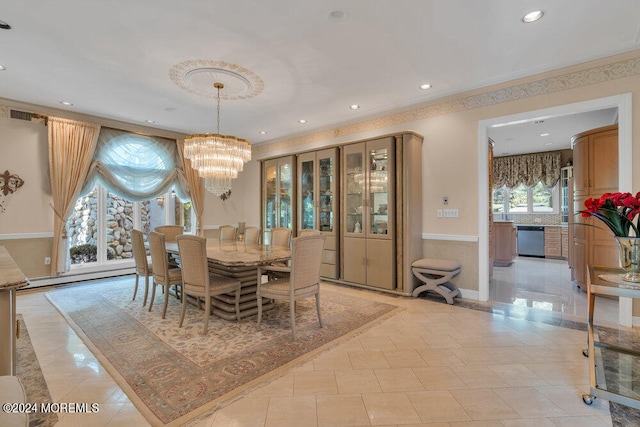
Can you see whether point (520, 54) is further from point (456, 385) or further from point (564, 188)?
point (564, 188)

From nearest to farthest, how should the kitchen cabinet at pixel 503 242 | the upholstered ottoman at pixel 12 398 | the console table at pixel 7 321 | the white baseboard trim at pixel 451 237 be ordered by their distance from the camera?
the upholstered ottoman at pixel 12 398 → the console table at pixel 7 321 → the white baseboard trim at pixel 451 237 → the kitchen cabinet at pixel 503 242

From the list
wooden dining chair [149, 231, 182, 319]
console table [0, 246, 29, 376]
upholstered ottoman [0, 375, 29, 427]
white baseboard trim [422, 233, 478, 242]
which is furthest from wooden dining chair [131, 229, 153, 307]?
white baseboard trim [422, 233, 478, 242]

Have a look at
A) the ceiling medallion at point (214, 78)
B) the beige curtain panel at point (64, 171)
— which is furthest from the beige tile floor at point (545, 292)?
the beige curtain panel at point (64, 171)

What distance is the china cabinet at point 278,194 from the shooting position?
5.58 m

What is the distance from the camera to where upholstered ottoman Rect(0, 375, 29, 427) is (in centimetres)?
89

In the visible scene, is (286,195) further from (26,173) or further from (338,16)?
(26,173)

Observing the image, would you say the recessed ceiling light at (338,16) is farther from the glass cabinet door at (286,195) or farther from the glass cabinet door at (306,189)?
the glass cabinet door at (286,195)

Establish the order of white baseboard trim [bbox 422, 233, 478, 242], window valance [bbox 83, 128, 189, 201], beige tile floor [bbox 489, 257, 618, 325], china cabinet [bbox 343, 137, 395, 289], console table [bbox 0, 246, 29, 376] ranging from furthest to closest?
window valance [bbox 83, 128, 189, 201] < china cabinet [bbox 343, 137, 395, 289] < white baseboard trim [bbox 422, 233, 478, 242] < beige tile floor [bbox 489, 257, 618, 325] < console table [bbox 0, 246, 29, 376]

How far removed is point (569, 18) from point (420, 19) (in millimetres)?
1266

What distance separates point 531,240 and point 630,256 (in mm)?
6609

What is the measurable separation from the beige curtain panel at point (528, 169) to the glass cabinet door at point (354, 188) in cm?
565

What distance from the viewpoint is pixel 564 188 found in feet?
23.1

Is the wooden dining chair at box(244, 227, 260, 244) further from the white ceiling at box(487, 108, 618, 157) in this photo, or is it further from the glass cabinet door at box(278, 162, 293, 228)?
the white ceiling at box(487, 108, 618, 157)

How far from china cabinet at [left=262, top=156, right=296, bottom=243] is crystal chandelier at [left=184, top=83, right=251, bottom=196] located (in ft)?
5.80
